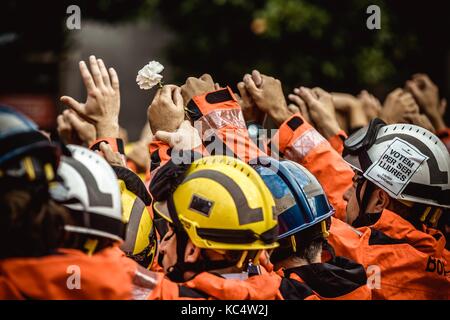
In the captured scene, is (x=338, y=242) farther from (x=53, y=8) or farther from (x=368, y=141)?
(x=53, y=8)

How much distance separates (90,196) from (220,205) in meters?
0.57

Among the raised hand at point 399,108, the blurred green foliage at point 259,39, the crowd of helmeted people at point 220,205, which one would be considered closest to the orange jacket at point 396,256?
the crowd of helmeted people at point 220,205

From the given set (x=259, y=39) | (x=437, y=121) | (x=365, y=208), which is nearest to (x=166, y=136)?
(x=365, y=208)

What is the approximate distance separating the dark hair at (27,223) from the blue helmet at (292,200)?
1314mm

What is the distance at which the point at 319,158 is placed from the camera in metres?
4.53

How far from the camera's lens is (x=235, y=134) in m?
3.72

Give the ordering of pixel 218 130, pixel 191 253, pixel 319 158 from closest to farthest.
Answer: pixel 191 253 → pixel 218 130 → pixel 319 158

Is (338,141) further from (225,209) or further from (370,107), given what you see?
(225,209)

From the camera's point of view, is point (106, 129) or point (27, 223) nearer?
point (27, 223)

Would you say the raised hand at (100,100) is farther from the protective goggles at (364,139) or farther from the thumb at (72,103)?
the protective goggles at (364,139)

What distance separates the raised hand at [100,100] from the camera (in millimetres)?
3875

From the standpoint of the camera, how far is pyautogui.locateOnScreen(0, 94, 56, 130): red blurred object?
964 centimetres

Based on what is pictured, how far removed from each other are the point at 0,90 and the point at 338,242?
22.0ft
